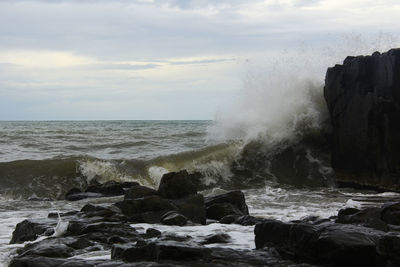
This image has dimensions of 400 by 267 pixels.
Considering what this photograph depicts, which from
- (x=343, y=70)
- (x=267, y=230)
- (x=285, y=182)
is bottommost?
(x=285, y=182)

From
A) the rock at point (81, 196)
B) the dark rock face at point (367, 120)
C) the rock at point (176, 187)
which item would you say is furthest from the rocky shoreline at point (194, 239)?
the dark rock face at point (367, 120)

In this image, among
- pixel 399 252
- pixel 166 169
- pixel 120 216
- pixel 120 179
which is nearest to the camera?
pixel 399 252

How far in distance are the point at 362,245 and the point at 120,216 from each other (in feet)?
12.4

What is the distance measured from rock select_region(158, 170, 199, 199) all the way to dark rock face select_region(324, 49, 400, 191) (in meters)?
5.14

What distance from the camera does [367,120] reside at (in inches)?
488

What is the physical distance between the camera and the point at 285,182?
1470 cm

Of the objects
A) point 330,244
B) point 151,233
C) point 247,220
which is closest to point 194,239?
point 151,233

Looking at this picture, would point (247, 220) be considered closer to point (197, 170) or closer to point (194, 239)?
point (194, 239)

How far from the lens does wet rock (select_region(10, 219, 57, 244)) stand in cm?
680

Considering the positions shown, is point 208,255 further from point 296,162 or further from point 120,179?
point 296,162

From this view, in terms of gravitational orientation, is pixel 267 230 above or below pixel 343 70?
below

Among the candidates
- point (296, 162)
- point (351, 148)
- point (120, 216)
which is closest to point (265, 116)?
point (296, 162)

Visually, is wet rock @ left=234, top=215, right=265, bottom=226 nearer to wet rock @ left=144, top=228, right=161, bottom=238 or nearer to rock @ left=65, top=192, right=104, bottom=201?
wet rock @ left=144, top=228, right=161, bottom=238

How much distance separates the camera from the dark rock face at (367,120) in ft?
39.0
